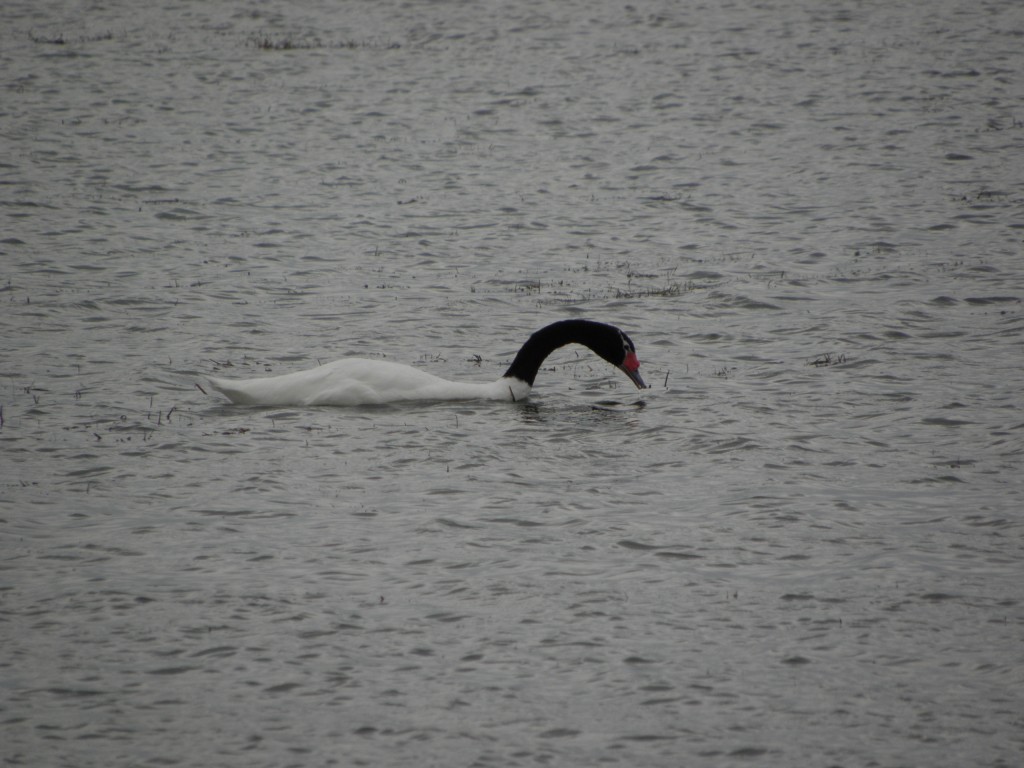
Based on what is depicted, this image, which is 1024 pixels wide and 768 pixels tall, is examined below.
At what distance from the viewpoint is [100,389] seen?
576 inches

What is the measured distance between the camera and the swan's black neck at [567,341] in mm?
14656

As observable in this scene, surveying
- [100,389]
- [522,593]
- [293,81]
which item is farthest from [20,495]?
[293,81]

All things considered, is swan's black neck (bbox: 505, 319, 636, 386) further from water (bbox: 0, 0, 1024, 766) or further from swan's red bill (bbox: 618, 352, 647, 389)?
water (bbox: 0, 0, 1024, 766)

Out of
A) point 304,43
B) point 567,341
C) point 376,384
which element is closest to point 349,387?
point 376,384

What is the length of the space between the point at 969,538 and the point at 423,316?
913 cm

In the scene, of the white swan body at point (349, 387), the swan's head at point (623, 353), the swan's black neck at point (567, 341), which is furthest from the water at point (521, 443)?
the swan's black neck at point (567, 341)

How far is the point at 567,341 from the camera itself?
49.5 feet

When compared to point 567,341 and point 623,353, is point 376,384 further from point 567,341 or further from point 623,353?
point 623,353

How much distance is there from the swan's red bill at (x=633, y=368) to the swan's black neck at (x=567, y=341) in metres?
0.05

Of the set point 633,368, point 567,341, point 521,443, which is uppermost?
point 567,341

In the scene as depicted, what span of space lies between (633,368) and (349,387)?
3.06 metres

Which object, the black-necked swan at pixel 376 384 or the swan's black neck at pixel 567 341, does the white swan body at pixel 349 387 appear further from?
the swan's black neck at pixel 567 341

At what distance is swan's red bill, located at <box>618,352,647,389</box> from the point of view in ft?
48.2

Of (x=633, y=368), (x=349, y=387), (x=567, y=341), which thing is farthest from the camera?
(x=567, y=341)
